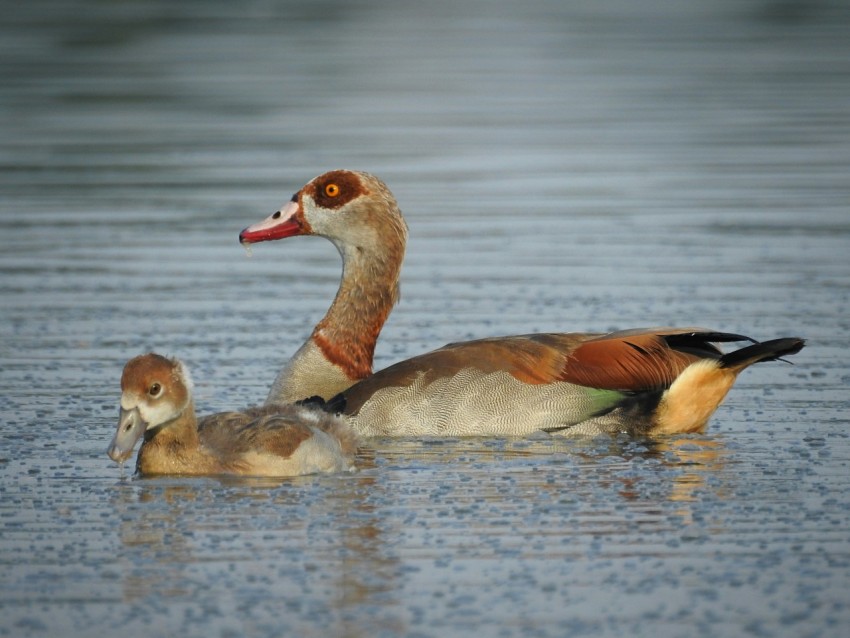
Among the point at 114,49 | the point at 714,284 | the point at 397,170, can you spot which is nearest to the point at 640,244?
the point at 714,284

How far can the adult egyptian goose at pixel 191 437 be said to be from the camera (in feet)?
31.5

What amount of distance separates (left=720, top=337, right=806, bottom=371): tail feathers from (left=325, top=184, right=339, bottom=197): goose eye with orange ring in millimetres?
3034

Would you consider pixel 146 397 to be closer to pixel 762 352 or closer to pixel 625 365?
pixel 625 365

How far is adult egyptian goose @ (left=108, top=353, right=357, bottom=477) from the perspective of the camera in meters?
9.61

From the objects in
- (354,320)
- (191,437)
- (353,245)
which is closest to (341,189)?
(353,245)

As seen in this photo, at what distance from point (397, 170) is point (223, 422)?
38.6ft

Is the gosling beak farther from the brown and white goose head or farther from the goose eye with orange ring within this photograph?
the goose eye with orange ring

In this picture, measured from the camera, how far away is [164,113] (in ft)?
90.9

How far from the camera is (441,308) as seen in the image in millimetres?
14891

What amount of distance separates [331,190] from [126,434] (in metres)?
3.38

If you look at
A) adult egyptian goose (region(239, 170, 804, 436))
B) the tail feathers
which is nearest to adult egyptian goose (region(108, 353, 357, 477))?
adult egyptian goose (region(239, 170, 804, 436))

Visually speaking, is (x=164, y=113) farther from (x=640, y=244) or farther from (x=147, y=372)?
(x=147, y=372)

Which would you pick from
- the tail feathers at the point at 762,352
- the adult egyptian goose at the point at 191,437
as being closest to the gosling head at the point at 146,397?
the adult egyptian goose at the point at 191,437

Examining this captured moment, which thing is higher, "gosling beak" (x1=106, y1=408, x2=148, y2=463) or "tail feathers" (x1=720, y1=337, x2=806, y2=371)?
"tail feathers" (x1=720, y1=337, x2=806, y2=371)
